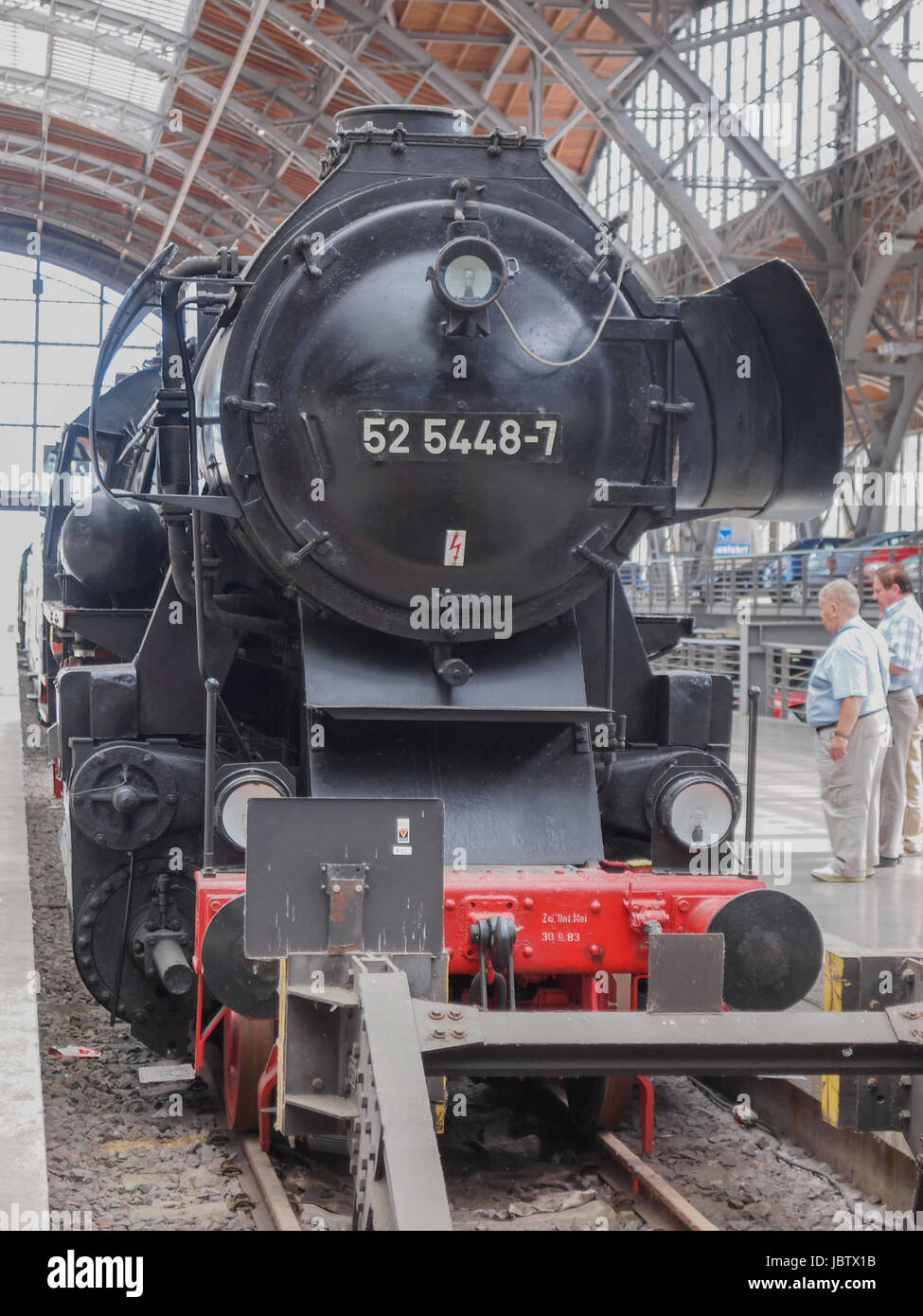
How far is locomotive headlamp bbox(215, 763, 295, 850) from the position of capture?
452 cm

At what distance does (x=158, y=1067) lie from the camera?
5.37m

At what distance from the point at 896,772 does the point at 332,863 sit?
6092mm

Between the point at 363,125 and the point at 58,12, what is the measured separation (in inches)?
878

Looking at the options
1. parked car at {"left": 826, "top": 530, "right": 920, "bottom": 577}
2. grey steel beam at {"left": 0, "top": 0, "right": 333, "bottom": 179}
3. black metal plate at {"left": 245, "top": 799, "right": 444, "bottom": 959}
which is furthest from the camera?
grey steel beam at {"left": 0, "top": 0, "right": 333, "bottom": 179}

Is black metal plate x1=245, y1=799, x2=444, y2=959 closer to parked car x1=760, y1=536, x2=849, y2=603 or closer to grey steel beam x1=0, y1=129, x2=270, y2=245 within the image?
parked car x1=760, y1=536, x2=849, y2=603

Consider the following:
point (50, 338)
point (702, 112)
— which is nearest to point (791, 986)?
point (702, 112)

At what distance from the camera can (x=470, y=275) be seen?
14.8ft

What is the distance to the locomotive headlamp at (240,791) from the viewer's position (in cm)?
452

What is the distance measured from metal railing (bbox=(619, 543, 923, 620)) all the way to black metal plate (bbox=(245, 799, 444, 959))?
42.3 feet

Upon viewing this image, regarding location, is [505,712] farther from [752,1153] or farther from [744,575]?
[744,575]

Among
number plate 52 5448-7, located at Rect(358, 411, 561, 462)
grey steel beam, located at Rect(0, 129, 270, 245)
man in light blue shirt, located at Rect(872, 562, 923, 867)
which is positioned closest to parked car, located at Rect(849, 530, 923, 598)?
man in light blue shirt, located at Rect(872, 562, 923, 867)

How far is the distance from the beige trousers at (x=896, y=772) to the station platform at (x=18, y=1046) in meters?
5.08
